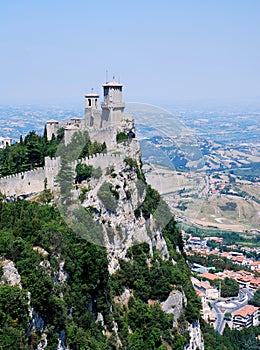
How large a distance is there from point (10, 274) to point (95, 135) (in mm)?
11085

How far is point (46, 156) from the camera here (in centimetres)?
2206

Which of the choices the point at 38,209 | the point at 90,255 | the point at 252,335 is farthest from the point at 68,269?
the point at 252,335

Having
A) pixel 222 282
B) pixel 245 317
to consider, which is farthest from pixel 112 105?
pixel 222 282

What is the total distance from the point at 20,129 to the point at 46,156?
53500mm

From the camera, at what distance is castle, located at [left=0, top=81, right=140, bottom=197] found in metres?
20.7

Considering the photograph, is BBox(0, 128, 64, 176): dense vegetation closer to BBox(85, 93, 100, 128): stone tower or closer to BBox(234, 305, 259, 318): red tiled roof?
BBox(85, 93, 100, 128): stone tower

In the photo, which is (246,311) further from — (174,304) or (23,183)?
(23,183)

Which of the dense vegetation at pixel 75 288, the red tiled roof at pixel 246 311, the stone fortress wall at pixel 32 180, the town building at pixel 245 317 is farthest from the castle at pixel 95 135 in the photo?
the red tiled roof at pixel 246 311

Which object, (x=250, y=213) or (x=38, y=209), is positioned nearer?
(x=38, y=209)

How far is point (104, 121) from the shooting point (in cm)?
2431

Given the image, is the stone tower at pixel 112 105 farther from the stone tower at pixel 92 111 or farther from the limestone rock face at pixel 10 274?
the limestone rock face at pixel 10 274

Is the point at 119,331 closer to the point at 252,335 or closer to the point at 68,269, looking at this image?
the point at 68,269

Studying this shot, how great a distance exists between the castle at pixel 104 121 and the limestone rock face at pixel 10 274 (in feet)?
33.7

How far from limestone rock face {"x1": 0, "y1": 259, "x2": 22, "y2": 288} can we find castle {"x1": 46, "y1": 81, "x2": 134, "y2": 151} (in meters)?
10.3
